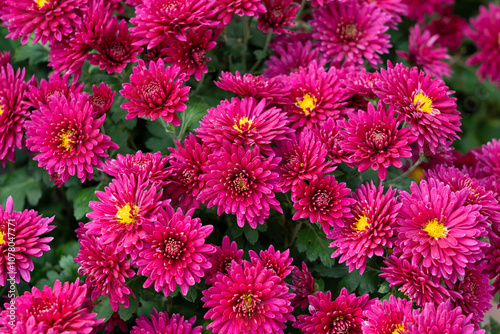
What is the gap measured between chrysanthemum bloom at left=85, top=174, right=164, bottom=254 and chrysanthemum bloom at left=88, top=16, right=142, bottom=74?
39 cm

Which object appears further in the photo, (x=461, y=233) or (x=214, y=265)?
(x=214, y=265)

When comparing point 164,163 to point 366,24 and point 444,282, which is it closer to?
point 444,282

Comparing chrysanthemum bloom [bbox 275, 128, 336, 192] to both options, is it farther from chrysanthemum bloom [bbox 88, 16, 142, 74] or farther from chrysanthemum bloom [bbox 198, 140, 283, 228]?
chrysanthemum bloom [bbox 88, 16, 142, 74]

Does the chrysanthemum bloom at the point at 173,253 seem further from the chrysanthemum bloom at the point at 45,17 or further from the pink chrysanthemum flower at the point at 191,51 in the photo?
the chrysanthemum bloom at the point at 45,17

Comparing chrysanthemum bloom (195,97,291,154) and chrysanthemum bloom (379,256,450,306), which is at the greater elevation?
chrysanthemum bloom (195,97,291,154)

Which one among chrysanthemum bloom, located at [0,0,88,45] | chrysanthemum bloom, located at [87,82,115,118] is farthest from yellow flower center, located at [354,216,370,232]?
chrysanthemum bloom, located at [0,0,88,45]

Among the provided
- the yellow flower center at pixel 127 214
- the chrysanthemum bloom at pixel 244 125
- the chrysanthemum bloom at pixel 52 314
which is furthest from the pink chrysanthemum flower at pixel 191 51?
the chrysanthemum bloom at pixel 52 314

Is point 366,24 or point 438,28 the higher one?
point 366,24

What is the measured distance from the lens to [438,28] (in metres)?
2.25

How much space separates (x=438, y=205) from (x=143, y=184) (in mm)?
698

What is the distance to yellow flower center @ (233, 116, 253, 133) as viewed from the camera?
119cm

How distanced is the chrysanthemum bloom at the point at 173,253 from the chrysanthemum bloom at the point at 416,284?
448 millimetres

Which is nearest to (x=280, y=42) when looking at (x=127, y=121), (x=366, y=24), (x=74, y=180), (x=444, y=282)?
(x=366, y=24)

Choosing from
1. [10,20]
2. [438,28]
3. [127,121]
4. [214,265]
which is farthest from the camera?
[438,28]
